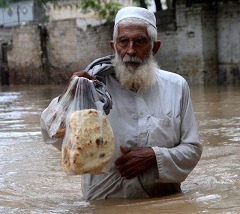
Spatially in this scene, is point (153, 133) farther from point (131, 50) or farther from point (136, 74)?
point (131, 50)

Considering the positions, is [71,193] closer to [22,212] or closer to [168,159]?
[22,212]

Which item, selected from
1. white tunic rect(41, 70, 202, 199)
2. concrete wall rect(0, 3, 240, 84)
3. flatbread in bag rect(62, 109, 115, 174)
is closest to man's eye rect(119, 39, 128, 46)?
white tunic rect(41, 70, 202, 199)

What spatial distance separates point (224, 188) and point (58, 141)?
1419 millimetres

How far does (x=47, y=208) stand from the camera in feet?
12.7

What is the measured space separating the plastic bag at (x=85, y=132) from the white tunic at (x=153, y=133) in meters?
0.20

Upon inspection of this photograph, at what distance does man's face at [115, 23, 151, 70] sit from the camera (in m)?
3.48

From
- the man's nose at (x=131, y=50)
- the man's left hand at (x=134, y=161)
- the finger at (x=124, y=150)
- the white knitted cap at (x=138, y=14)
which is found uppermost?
the white knitted cap at (x=138, y=14)

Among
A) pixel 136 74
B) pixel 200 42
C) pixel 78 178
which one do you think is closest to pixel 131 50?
pixel 136 74

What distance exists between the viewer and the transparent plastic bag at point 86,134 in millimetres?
3135

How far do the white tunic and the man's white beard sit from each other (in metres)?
0.05

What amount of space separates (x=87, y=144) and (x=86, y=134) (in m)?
0.05

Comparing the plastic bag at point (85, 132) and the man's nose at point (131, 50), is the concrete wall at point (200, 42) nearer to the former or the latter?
the man's nose at point (131, 50)

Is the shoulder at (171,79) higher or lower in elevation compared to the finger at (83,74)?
lower

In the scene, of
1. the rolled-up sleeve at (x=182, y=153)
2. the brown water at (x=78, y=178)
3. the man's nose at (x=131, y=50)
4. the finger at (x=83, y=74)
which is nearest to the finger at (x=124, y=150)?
the rolled-up sleeve at (x=182, y=153)
